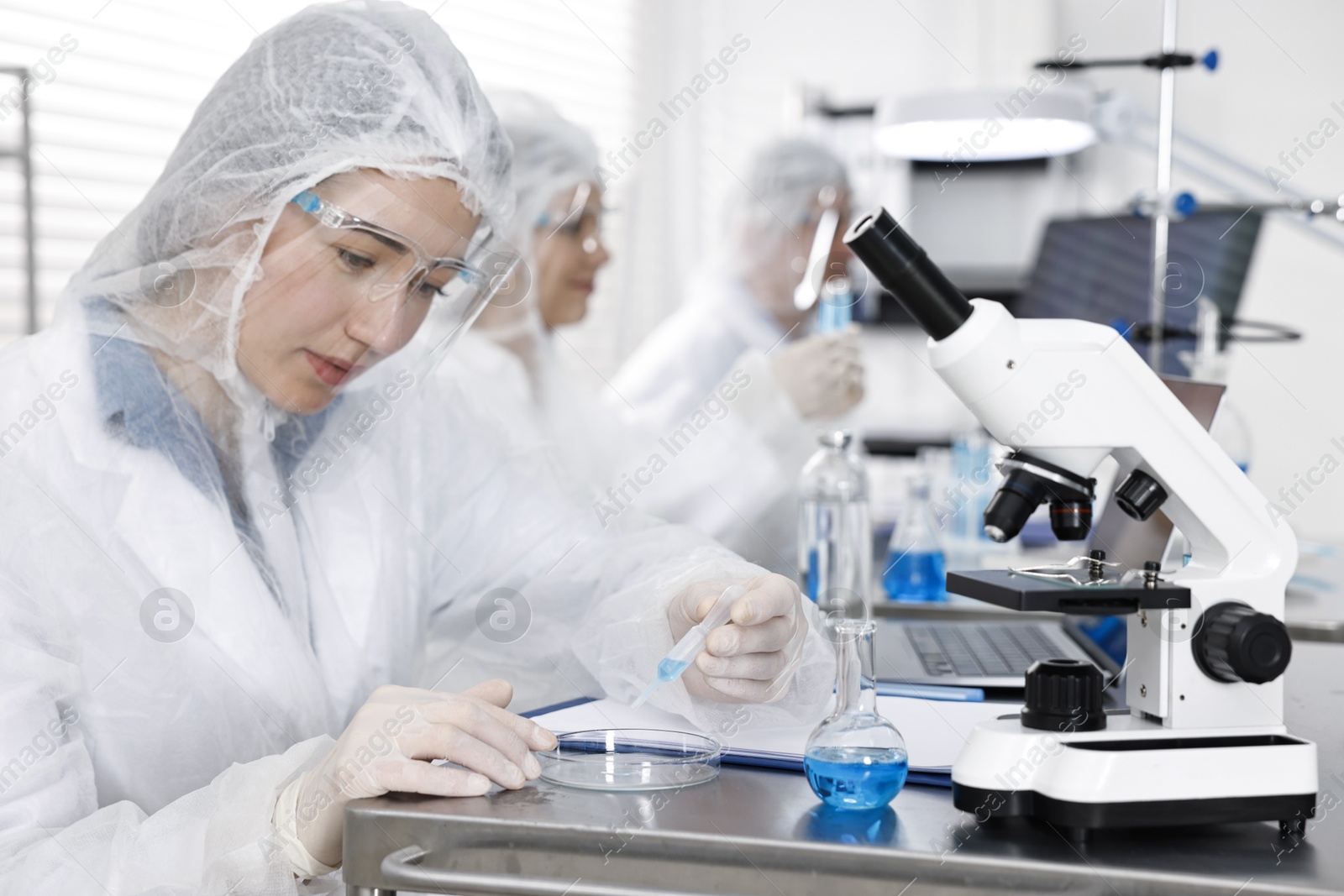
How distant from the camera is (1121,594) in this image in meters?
0.66

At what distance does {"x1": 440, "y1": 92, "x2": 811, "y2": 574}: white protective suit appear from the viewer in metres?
2.10

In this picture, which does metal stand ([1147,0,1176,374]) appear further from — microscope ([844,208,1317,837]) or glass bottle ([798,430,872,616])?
microscope ([844,208,1317,837])

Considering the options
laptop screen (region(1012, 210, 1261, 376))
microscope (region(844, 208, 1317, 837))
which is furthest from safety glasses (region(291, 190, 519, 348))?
laptop screen (region(1012, 210, 1261, 376))

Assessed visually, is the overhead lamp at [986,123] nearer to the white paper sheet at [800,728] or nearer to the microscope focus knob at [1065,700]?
the white paper sheet at [800,728]

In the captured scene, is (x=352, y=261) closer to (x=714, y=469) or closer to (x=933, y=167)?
(x=714, y=469)

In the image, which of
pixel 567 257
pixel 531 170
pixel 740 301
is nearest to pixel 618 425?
pixel 567 257

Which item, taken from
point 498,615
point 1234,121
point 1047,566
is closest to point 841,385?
point 498,615

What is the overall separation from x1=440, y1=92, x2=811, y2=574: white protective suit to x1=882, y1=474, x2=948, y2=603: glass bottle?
→ 0.38 metres

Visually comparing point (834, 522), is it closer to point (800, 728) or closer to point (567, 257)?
point (800, 728)

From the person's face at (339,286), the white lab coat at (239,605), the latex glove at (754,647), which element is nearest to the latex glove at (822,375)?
the white lab coat at (239,605)

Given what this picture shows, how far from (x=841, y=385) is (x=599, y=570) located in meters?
1.11

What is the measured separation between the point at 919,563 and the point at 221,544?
0.91 m

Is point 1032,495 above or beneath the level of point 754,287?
beneath

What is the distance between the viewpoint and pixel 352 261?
3.44 feet
